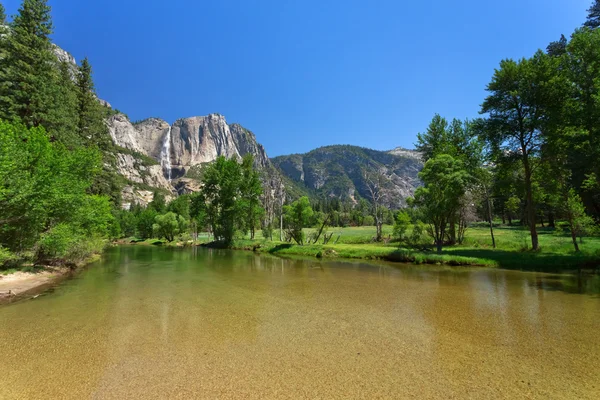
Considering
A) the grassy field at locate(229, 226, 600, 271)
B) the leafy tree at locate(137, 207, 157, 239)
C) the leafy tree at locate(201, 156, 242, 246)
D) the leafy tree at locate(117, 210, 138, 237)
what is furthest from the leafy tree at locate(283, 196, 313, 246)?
the leafy tree at locate(117, 210, 138, 237)

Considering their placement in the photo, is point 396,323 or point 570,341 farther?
point 396,323

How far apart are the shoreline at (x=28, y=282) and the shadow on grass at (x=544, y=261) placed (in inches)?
1056

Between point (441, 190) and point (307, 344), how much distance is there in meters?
22.3

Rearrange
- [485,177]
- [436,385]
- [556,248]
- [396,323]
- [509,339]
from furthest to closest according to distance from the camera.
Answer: [485,177]
[556,248]
[396,323]
[509,339]
[436,385]

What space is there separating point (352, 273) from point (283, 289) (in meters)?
6.60

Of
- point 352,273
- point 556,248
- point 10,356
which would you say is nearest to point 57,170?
point 10,356

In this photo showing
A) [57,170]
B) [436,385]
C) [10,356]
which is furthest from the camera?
[57,170]

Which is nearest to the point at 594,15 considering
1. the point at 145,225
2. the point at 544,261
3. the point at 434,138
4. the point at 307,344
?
the point at 434,138

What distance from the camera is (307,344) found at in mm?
6777

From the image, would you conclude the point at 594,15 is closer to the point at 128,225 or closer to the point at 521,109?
the point at 521,109

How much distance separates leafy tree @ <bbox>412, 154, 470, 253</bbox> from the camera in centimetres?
2430

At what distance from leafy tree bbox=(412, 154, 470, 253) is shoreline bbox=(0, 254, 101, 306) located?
87.8 ft

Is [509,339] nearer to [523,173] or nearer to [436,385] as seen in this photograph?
[436,385]

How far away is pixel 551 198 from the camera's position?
2253cm
